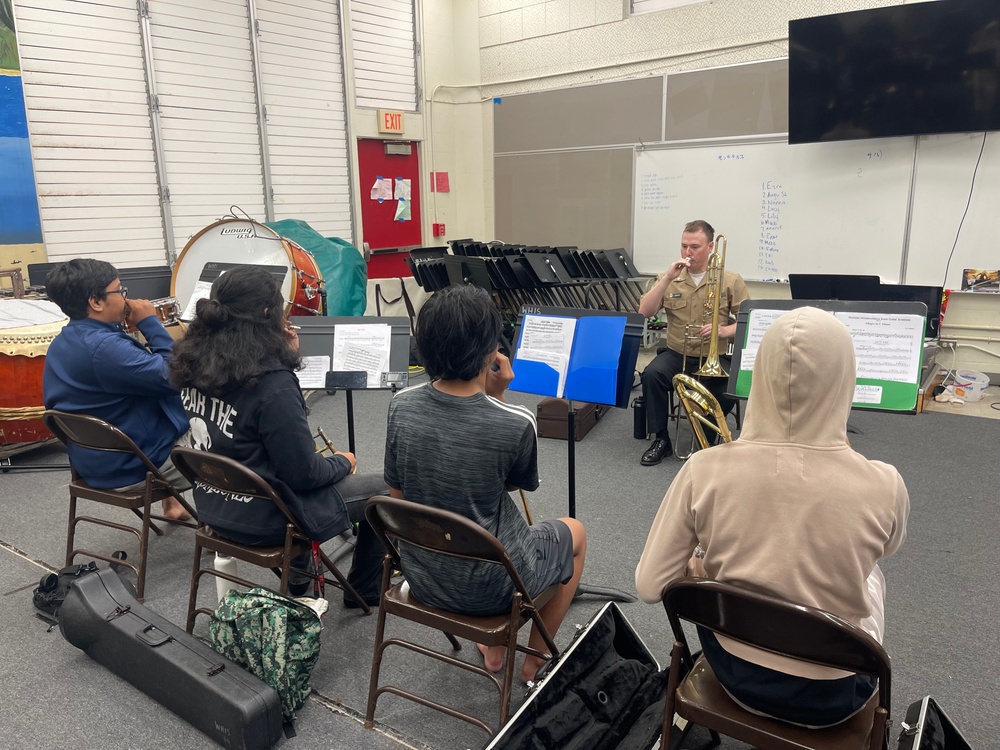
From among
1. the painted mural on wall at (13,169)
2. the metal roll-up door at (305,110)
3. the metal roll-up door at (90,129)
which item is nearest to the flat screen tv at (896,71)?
the metal roll-up door at (305,110)

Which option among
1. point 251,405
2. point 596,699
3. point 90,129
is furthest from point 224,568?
point 90,129

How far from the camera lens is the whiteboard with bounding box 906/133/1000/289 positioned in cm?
477

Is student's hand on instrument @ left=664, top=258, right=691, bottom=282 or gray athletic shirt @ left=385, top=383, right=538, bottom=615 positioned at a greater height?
student's hand on instrument @ left=664, top=258, right=691, bottom=282

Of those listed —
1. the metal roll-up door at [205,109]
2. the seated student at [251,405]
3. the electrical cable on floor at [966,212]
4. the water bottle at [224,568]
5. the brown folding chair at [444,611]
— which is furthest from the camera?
the metal roll-up door at [205,109]

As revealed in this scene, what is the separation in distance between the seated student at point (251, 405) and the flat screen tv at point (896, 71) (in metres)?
4.46

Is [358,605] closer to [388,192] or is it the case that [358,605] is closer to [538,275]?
[538,275]

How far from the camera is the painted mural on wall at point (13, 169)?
16.0 feet

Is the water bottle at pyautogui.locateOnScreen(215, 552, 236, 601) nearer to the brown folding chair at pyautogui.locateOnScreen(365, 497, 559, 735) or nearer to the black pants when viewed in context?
the brown folding chair at pyautogui.locateOnScreen(365, 497, 559, 735)

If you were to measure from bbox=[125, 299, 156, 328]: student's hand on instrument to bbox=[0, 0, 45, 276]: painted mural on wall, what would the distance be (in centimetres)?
279

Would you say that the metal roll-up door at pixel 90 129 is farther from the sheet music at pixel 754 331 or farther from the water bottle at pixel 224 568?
the sheet music at pixel 754 331

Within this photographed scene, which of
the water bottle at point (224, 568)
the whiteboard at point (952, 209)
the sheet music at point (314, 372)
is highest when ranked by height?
the whiteboard at point (952, 209)

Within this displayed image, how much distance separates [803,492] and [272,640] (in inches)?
58.5

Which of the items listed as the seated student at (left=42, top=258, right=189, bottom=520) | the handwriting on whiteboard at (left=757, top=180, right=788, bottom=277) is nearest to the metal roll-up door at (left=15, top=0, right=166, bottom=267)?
the seated student at (left=42, top=258, right=189, bottom=520)

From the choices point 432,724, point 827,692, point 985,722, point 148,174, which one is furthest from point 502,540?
point 148,174
